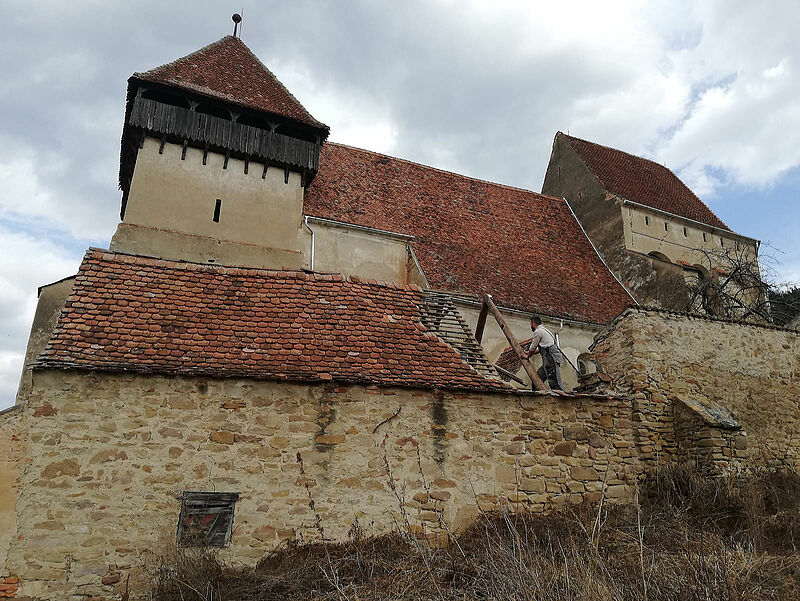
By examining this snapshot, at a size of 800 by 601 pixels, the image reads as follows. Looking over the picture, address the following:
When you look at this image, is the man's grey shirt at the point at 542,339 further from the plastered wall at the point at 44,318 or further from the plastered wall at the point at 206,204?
the plastered wall at the point at 44,318

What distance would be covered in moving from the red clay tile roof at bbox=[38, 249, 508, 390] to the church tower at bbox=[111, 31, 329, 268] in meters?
6.32

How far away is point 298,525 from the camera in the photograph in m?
6.29

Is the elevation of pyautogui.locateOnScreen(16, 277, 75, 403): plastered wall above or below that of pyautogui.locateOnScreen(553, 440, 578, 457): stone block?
above

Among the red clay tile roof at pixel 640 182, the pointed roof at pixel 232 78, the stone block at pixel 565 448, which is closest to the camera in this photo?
the stone block at pixel 565 448

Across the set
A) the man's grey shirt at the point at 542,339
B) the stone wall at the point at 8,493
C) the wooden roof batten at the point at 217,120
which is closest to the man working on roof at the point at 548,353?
the man's grey shirt at the point at 542,339

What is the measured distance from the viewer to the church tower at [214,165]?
1386cm

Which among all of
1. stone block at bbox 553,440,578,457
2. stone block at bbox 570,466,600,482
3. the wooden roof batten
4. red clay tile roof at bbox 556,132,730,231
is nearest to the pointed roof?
the wooden roof batten

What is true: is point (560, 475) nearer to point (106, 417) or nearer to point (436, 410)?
point (436, 410)

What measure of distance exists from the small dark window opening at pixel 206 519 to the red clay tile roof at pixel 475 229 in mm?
8651

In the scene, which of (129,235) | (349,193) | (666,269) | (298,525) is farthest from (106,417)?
(666,269)

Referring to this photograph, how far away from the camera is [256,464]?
6402 mm

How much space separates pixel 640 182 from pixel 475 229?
8577 mm

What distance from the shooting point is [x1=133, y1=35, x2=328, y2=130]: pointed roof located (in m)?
14.3

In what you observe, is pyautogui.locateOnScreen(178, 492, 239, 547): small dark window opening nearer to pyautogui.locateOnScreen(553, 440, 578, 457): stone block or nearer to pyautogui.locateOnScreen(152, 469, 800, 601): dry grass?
pyautogui.locateOnScreen(152, 469, 800, 601): dry grass
